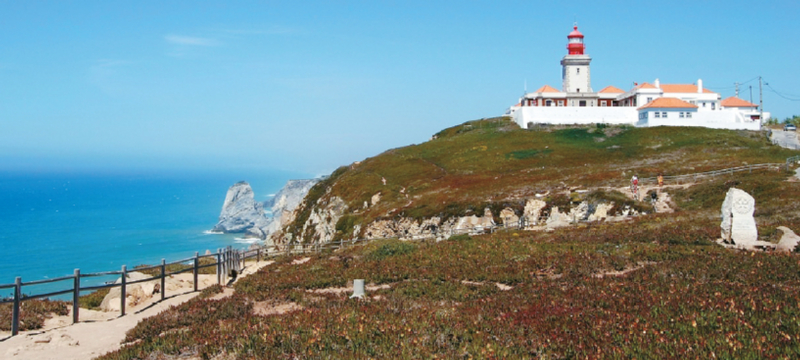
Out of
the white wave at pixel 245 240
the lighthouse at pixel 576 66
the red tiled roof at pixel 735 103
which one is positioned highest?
the lighthouse at pixel 576 66

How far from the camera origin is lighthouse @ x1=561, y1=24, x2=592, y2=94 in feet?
391

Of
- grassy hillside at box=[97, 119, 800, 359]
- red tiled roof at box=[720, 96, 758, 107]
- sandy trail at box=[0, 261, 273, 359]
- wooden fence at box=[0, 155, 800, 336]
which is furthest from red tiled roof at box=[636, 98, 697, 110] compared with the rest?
sandy trail at box=[0, 261, 273, 359]

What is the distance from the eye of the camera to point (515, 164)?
85938mm

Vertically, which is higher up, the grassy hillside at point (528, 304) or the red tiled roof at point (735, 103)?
the red tiled roof at point (735, 103)

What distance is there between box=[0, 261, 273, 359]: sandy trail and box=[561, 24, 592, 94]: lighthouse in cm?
11079

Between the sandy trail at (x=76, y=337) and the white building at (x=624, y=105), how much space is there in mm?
100439

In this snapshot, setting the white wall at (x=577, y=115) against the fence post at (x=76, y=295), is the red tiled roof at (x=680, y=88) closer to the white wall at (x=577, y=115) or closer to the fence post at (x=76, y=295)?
the white wall at (x=577, y=115)

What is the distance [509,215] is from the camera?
57.6 m

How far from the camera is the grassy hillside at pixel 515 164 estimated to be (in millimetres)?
65062

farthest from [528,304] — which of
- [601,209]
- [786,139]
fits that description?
[786,139]

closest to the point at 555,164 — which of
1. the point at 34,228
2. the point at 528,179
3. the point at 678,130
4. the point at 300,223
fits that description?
the point at 528,179

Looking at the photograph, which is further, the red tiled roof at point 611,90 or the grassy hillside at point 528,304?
the red tiled roof at point 611,90

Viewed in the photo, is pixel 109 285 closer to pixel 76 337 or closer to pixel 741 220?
pixel 76 337

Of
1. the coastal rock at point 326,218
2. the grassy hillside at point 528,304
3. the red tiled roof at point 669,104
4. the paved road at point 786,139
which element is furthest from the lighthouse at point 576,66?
the grassy hillside at point 528,304
